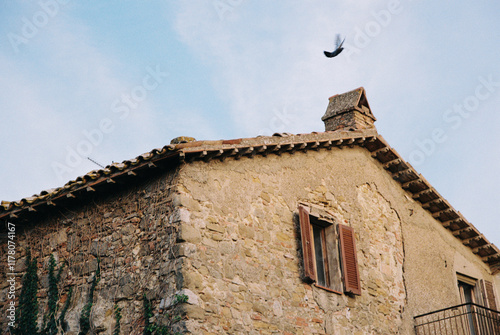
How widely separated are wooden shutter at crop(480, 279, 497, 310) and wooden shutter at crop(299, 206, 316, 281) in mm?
5826

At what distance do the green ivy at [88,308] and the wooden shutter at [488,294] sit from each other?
874cm

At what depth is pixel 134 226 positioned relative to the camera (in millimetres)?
9133

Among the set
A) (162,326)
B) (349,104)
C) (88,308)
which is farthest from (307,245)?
(349,104)

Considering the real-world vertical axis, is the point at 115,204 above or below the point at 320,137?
below

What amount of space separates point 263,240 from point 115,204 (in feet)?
7.39

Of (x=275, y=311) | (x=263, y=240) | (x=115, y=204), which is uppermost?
(x=115, y=204)

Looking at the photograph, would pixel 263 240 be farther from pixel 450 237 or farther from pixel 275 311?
pixel 450 237

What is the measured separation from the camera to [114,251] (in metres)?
9.18

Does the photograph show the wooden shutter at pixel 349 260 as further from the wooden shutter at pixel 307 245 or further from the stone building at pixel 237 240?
the wooden shutter at pixel 307 245

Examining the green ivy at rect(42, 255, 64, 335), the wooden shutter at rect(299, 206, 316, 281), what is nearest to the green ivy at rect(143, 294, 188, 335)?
the green ivy at rect(42, 255, 64, 335)

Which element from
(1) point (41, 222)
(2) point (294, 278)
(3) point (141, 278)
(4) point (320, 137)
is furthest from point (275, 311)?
(1) point (41, 222)

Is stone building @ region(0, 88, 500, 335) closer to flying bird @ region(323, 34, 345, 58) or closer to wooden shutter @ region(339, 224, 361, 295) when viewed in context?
wooden shutter @ region(339, 224, 361, 295)

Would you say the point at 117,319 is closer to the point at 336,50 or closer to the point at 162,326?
the point at 162,326

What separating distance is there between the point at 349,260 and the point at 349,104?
3.64 meters
